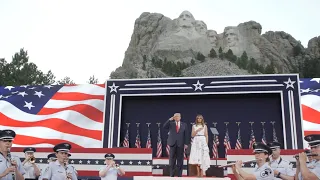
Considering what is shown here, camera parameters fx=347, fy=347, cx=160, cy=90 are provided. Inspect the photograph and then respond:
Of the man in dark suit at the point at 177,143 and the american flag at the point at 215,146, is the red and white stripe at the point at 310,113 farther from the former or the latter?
the man in dark suit at the point at 177,143

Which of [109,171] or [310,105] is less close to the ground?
[310,105]

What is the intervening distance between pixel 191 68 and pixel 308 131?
38324mm

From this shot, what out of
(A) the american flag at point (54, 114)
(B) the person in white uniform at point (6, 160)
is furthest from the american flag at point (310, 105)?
(B) the person in white uniform at point (6, 160)

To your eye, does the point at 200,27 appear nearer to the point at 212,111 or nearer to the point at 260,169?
the point at 212,111

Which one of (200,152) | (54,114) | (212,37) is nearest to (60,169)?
(200,152)

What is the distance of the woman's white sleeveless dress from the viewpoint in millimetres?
8922

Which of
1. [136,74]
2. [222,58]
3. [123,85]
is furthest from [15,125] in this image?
[222,58]

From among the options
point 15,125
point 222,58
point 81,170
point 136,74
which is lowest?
point 81,170

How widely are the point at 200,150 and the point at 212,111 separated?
3.37m

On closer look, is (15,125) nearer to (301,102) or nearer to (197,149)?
(197,149)

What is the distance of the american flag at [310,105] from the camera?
1124cm

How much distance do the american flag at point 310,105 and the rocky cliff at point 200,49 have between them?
35315 millimetres

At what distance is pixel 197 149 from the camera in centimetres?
901

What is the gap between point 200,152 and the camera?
353 inches
